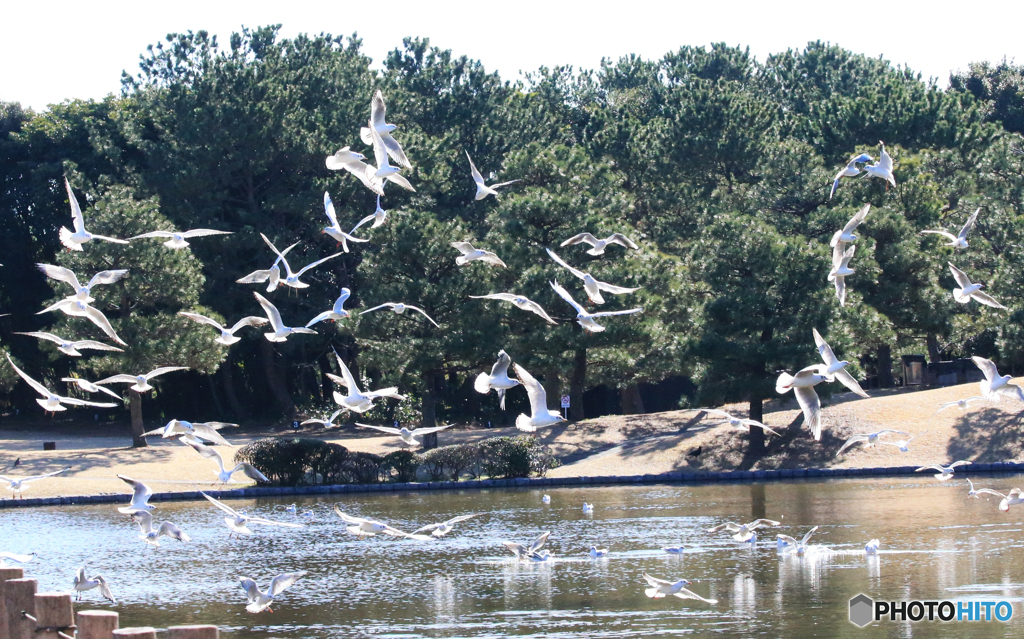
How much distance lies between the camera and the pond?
1587 cm

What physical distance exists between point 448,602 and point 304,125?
32013 millimetres

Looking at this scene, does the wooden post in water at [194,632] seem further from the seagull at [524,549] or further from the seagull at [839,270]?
the seagull at [524,549]

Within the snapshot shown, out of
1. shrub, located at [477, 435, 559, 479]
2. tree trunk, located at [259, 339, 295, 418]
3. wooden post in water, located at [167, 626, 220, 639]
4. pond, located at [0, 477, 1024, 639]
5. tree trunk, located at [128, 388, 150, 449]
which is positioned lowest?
pond, located at [0, 477, 1024, 639]

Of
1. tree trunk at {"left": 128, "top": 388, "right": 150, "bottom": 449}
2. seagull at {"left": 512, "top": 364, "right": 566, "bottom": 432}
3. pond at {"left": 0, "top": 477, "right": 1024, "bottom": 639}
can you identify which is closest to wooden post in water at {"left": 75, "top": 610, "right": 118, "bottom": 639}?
seagull at {"left": 512, "top": 364, "right": 566, "bottom": 432}

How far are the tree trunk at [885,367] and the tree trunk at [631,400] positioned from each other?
9.14m

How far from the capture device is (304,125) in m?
46.4

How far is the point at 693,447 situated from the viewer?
3497cm

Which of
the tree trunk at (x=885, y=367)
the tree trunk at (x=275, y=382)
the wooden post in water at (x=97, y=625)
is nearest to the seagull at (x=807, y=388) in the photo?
the wooden post in water at (x=97, y=625)

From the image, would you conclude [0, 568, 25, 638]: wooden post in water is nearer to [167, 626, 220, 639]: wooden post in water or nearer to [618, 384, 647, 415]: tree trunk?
[167, 626, 220, 639]: wooden post in water

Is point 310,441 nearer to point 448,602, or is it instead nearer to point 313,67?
point 448,602

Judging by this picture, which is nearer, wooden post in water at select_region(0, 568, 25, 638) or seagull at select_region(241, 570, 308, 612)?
wooden post in water at select_region(0, 568, 25, 638)

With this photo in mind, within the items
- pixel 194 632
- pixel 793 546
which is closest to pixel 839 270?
pixel 793 546

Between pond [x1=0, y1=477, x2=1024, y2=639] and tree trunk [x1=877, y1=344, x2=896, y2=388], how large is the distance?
15.4 m

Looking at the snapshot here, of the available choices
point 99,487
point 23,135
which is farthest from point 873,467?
point 23,135
